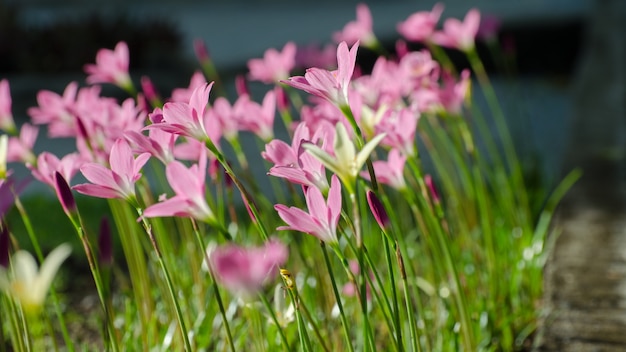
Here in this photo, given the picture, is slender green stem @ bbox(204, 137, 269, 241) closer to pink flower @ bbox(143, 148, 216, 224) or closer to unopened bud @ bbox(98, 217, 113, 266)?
pink flower @ bbox(143, 148, 216, 224)

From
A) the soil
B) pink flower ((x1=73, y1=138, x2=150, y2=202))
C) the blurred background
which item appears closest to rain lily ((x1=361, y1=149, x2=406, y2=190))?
pink flower ((x1=73, y1=138, x2=150, y2=202))

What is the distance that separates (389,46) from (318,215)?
8.34m

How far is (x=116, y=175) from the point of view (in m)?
1.06

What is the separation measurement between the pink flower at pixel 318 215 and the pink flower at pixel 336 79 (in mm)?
127

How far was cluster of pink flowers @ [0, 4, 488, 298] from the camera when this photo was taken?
979 mm

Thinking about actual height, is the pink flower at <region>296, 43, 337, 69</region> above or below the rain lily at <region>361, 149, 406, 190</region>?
above

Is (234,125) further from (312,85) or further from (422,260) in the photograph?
(422,260)

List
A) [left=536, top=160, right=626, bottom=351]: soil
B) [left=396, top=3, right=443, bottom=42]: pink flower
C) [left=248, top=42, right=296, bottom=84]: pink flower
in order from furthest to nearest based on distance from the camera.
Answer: [left=396, top=3, right=443, bottom=42]: pink flower < [left=248, top=42, right=296, bottom=84]: pink flower < [left=536, top=160, right=626, bottom=351]: soil

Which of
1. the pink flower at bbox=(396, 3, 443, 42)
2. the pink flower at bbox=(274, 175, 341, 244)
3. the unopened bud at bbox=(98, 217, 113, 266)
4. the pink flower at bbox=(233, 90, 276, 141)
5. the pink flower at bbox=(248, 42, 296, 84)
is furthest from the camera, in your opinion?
the pink flower at bbox=(396, 3, 443, 42)

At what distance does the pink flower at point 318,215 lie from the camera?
3.20 feet

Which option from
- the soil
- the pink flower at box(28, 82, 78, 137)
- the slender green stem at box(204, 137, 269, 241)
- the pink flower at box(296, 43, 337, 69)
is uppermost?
the pink flower at box(296, 43, 337, 69)

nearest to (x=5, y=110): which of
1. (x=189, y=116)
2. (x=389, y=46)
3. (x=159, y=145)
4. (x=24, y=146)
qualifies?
(x=24, y=146)

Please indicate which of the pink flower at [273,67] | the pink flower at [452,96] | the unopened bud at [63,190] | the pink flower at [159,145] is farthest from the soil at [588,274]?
the unopened bud at [63,190]

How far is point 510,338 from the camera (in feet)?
5.82
